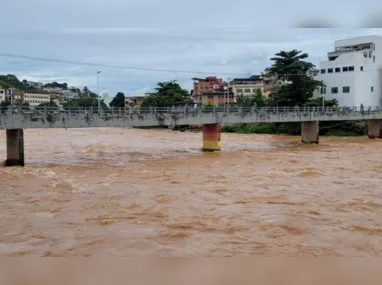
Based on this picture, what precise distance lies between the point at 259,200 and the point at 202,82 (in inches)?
2662

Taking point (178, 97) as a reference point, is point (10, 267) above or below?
below

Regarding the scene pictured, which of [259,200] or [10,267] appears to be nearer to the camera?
[10,267]

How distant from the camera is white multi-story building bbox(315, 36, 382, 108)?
4359 centimetres

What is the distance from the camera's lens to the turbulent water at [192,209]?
788cm

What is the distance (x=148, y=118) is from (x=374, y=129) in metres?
22.8

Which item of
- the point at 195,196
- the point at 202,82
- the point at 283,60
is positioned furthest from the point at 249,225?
the point at 202,82

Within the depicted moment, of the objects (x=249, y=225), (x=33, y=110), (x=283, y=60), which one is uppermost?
(x=283, y=60)

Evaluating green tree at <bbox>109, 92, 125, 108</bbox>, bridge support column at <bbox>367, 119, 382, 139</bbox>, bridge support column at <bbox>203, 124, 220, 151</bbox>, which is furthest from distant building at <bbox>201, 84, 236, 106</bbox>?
bridge support column at <bbox>203, 124, 220, 151</bbox>

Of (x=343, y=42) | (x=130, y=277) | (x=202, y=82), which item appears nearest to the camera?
(x=130, y=277)

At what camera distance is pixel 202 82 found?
3093 inches

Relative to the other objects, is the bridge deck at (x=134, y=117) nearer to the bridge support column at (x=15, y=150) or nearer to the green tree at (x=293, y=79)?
the bridge support column at (x=15, y=150)

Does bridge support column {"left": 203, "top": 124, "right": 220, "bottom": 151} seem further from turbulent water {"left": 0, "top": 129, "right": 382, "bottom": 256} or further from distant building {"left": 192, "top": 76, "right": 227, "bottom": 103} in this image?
distant building {"left": 192, "top": 76, "right": 227, "bottom": 103}

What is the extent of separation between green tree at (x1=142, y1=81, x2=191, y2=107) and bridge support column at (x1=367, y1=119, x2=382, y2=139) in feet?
82.4

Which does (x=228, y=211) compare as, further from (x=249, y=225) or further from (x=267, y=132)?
(x=267, y=132)
